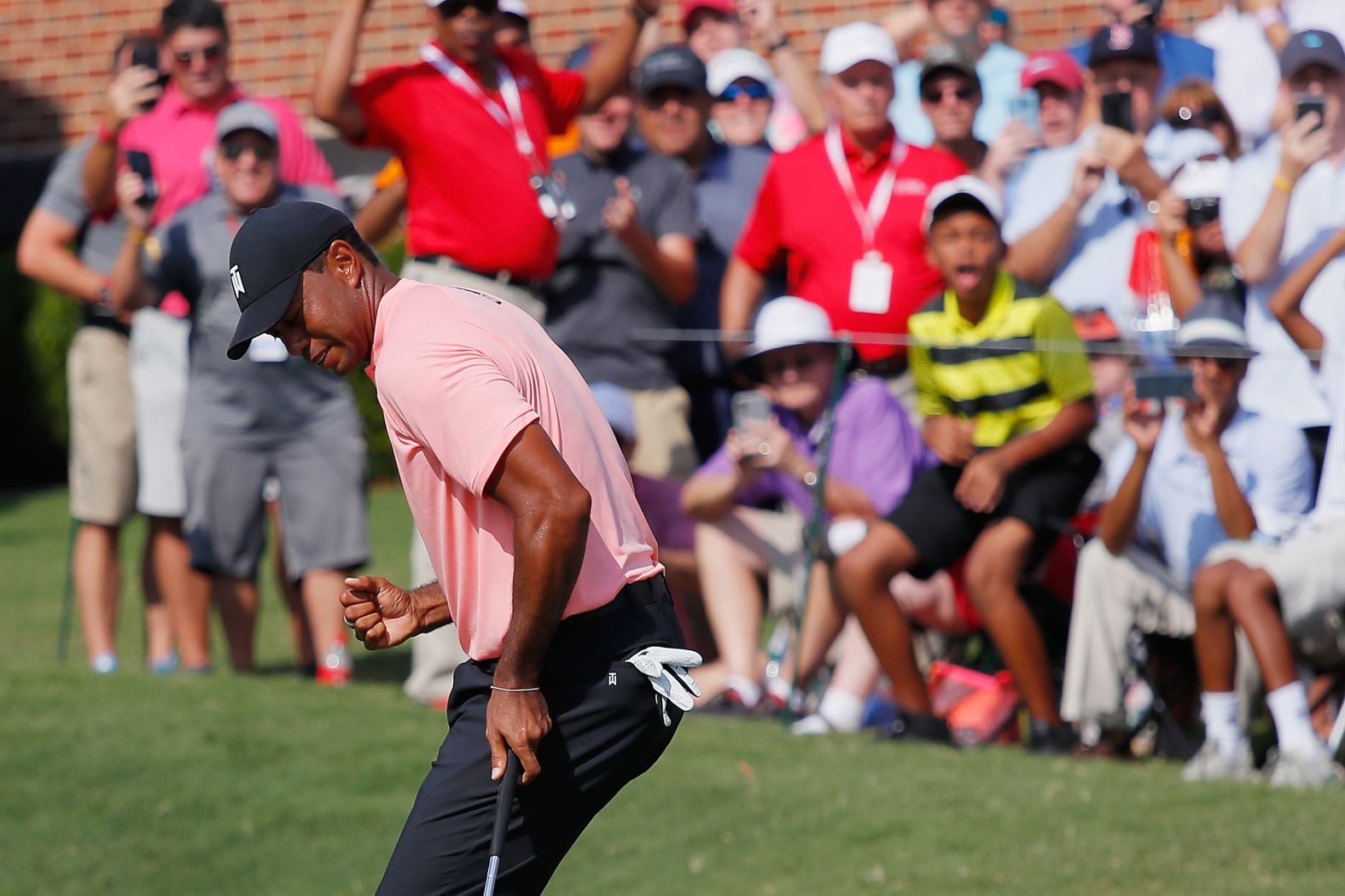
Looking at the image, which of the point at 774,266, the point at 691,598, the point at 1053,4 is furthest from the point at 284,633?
the point at 1053,4

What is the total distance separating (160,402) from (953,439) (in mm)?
3802

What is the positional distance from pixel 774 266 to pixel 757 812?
277 cm

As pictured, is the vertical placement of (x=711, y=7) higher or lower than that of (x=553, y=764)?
higher

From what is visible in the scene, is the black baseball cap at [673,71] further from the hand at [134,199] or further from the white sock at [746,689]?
the white sock at [746,689]

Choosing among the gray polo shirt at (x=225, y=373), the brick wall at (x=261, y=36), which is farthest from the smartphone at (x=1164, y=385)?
the brick wall at (x=261, y=36)

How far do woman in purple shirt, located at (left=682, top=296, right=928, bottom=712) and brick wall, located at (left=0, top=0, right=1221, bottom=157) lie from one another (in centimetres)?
583

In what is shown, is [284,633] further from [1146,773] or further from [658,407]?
[1146,773]

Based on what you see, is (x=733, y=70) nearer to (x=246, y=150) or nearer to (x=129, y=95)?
(x=246, y=150)

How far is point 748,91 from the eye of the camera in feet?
31.2

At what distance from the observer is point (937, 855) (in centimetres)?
607

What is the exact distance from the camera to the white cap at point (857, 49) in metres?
8.23

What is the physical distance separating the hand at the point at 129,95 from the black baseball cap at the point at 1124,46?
4160 millimetres

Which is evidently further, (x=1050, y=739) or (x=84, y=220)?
(x=84, y=220)

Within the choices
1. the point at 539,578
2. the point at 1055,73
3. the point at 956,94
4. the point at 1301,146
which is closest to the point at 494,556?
the point at 539,578
